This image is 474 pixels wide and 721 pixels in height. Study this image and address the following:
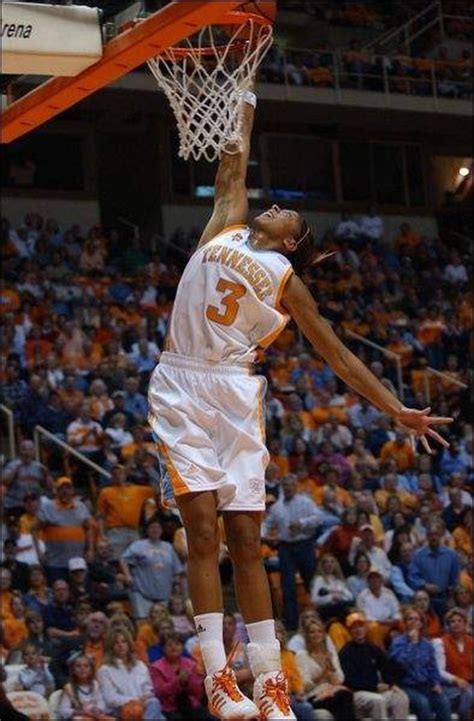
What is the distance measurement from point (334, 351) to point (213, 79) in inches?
62.7

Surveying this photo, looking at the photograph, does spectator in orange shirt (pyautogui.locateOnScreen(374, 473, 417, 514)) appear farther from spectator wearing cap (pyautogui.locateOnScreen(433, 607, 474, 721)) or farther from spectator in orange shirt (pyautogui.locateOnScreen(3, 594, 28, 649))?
spectator in orange shirt (pyautogui.locateOnScreen(3, 594, 28, 649))

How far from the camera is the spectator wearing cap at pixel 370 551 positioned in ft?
43.2

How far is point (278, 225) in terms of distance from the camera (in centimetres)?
582

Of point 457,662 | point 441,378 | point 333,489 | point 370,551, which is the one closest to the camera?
point 457,662

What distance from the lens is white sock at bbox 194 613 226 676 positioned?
17.4ft

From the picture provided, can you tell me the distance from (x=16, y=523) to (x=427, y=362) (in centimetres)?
900

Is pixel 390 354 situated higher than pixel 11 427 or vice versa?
pixel 390 354

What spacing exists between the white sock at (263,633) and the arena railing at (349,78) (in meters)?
17.0

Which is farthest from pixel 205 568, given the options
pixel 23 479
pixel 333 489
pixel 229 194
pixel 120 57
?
pixel 333 489

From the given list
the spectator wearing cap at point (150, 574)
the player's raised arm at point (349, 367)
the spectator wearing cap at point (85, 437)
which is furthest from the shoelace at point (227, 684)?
the spectator wearing cap at point (85, 437)

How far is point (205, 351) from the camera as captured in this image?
A: 18.4 ft

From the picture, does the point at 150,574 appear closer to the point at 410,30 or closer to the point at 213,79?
the point at 213,79

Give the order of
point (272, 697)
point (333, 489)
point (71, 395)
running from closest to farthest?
1. point (272, 697)
2. point (333, 489)
3. point (71, 395)

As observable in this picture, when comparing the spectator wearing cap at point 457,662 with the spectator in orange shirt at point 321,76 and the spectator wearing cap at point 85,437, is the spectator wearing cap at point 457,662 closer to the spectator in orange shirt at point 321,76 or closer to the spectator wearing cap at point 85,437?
the spectator wearing cap at point 85,437
